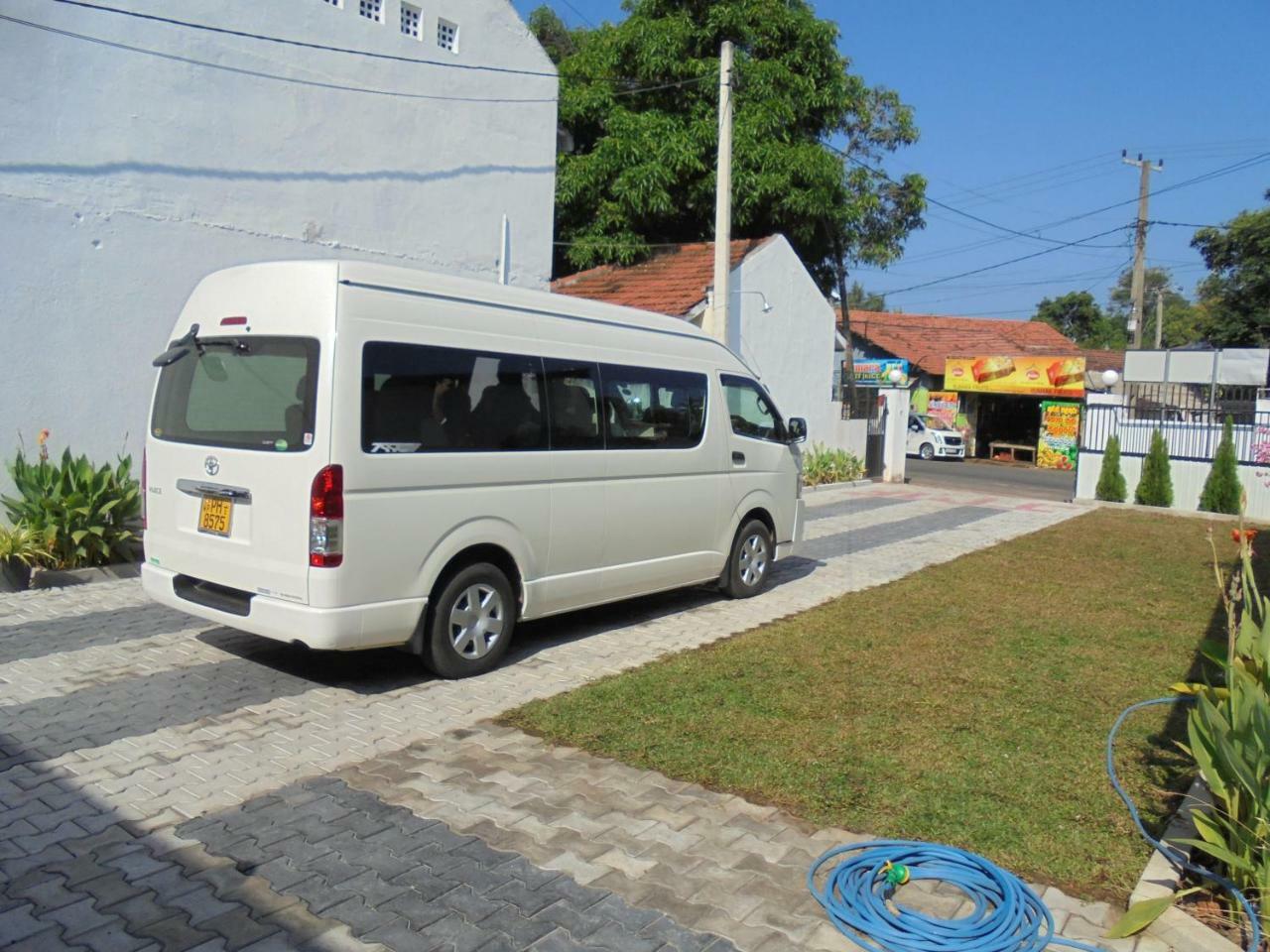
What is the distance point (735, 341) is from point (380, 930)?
15048mm

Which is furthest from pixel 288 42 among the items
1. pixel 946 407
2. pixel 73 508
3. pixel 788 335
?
pixel 946 407

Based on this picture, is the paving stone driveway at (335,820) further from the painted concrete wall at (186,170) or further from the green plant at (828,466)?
the green plant at (828,466)

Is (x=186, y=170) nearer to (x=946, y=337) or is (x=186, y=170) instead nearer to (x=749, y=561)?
(x=749, y=561)

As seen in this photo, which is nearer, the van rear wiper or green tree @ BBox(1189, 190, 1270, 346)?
the van rear wiper

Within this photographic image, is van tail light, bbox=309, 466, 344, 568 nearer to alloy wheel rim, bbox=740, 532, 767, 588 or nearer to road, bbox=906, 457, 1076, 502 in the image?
alloy wheel rim, bbox=740, 532, 767, 588

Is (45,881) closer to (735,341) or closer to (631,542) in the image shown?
(631,542)

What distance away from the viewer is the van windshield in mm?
5445

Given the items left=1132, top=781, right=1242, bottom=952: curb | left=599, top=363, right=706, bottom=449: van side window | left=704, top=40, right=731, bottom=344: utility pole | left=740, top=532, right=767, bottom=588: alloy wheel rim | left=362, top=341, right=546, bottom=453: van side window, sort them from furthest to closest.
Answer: left=704, top=40, right=731, bottom=344: utility pole
left=740, top=532, right=767, bottom=588: alloy wheel rim
left=599, top=363, right=706, bottom=449: van side window
left=362, top=341, right=546, bottom=453: van side window
left=1132, top=781, right=1242, bottom=952: curb

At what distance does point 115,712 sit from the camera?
5441 mm

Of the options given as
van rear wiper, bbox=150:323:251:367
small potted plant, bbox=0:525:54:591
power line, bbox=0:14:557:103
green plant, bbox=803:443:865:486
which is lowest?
small potted plant, bbox=0:525:54:591

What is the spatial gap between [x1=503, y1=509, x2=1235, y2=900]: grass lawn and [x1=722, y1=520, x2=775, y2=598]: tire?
752 millimetres

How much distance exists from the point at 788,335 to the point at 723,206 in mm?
4486

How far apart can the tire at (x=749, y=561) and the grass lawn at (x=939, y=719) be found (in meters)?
0.75

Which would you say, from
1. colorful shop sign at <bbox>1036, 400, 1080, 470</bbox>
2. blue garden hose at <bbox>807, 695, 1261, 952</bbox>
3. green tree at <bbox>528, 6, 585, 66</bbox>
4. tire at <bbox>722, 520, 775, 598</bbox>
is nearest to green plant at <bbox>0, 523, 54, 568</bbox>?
tire at <bbox>722, 520, 775, 598</bbox>
